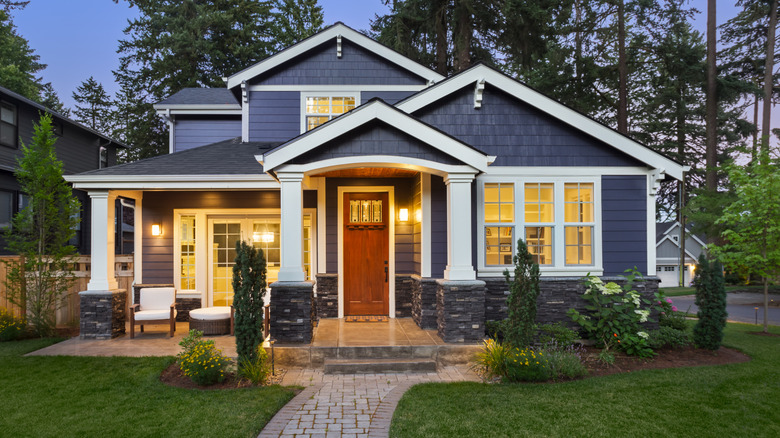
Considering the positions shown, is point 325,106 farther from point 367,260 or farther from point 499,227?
point 499,227

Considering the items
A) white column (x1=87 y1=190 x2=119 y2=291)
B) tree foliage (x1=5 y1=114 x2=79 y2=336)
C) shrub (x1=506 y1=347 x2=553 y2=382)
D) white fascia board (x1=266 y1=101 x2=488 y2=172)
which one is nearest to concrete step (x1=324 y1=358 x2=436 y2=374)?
shrub (x1=506 y1=347 x2=553 y2=382)

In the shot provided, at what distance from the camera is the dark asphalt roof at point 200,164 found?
7.75m

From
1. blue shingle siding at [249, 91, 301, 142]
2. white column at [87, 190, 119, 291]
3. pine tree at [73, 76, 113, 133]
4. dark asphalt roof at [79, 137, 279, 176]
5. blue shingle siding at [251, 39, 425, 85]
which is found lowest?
white column at [87, 190, 119, 291]

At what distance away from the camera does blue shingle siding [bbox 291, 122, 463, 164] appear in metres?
6.53

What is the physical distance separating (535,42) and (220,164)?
11396mm

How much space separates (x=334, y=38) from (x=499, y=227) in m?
5.54

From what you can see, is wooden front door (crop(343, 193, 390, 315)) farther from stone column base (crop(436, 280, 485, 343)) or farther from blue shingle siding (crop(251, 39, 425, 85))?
blue shingle siding (crop(251, 39, 425, 85))

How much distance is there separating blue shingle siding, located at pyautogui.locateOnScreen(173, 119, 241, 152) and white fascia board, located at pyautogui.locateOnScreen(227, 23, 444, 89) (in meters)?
2.53

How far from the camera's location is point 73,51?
140 metres

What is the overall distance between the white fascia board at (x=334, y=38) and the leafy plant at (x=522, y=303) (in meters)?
5.45

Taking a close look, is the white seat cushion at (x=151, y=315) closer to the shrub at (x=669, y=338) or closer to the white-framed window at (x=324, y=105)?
the white-framed window at (x=324, y=105)

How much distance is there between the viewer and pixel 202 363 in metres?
5.09

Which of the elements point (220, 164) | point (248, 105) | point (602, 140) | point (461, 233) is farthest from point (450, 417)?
point (248, 105)

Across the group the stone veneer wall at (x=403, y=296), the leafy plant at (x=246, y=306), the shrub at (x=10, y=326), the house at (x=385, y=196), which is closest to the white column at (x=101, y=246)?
the house at (x=385, y=196)
